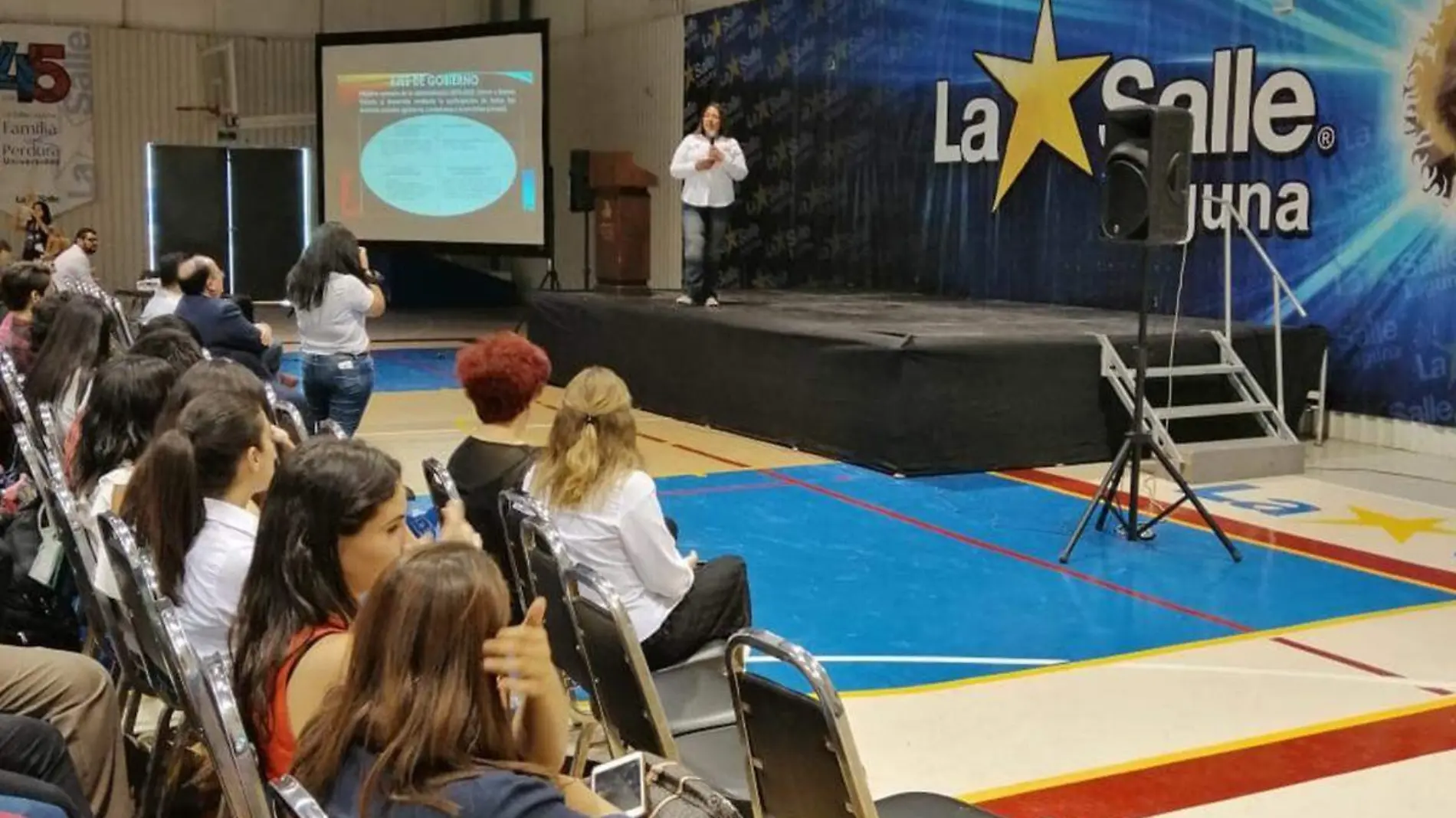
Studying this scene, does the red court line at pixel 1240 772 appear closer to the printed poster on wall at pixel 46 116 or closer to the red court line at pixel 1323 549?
the red court line at pixel 1323 549

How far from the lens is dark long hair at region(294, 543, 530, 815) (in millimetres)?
1572

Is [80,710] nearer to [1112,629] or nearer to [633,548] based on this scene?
[633,548]

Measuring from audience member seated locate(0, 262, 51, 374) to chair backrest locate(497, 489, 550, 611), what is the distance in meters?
3.46

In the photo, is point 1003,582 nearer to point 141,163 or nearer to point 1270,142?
point 1270,142

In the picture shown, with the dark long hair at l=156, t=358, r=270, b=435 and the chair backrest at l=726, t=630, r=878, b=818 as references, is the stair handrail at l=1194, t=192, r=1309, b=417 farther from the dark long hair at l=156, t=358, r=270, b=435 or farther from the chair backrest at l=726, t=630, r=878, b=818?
the chair backrest at l=726, t=630, r=878, b=818

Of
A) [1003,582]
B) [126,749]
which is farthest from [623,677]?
[1003,582]

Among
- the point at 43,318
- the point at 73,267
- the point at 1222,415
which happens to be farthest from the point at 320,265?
the point at 73,267

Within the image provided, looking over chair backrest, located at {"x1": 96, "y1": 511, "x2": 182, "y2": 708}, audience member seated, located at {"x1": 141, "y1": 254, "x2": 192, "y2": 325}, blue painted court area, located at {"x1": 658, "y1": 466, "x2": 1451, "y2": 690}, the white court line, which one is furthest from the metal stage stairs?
chair backrest, located at {"x1": 96, "y1": 511, "x2": 182, "y2": 708}

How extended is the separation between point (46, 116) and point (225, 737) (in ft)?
51.7

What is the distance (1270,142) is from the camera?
8859 millimetres

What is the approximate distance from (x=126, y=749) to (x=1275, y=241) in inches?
299

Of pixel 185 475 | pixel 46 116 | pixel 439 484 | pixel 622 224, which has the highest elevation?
pixel 46 116

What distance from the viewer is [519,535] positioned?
307 cm

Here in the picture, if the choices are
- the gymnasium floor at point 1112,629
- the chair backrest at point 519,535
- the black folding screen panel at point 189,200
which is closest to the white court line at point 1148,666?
the gymnasium floor at point 1112,629
